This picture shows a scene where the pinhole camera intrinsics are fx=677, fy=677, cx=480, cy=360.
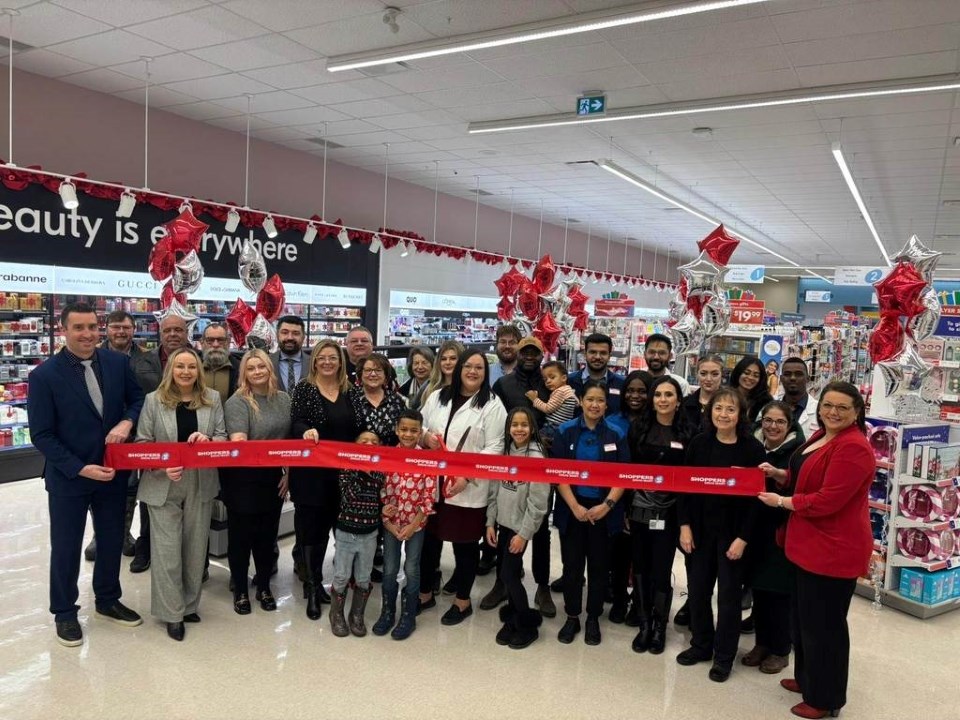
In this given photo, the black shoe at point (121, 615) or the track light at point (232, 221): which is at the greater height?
the track light at point (232, 221)

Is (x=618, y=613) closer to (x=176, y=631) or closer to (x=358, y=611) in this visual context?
(x=358, y=611)

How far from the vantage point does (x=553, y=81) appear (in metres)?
6.16

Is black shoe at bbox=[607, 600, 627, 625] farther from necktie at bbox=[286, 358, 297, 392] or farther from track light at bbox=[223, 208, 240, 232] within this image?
track light at bbox=[223, 208, 240, 232]

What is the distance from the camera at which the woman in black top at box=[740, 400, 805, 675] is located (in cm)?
326

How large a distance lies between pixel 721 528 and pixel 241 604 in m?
2.63

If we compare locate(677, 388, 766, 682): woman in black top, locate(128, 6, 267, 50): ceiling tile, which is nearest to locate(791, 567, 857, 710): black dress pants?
locate(677, 388, 766, 682): woman in black top

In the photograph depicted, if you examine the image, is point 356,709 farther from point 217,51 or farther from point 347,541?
point 217,51

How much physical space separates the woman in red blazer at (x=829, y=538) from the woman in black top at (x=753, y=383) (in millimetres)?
1123

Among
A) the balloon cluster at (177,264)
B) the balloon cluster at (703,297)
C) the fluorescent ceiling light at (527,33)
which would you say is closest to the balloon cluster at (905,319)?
the balloon cluster at (703,297)

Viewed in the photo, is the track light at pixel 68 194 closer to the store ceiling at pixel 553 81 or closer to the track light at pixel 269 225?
the store ceiling at pixel 553 81

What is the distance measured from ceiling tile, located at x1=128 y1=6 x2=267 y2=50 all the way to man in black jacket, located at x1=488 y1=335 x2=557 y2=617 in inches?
130

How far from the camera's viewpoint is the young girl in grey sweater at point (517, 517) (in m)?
3.55

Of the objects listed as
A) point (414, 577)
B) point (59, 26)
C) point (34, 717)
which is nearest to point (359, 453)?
point (414, 577)

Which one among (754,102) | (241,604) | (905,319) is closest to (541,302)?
(754,102)
